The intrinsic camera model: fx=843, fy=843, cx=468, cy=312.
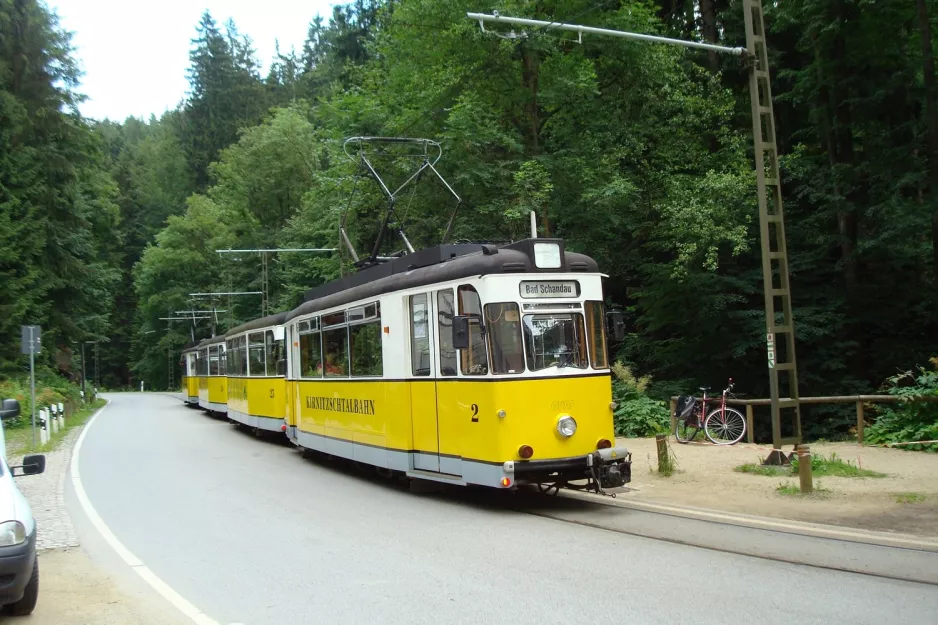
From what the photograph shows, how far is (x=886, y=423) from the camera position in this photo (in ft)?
51.7

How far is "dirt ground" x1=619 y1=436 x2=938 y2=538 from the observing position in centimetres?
936

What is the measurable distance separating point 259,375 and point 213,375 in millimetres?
11694

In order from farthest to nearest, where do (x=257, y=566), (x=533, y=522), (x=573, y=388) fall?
(x=573, y=388)
(x=533, y=522)
(x=257, y=566)

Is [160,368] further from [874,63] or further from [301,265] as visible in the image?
[874,63]

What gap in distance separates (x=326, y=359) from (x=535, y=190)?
32.4 feet

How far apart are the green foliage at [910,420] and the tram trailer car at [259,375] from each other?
1341cm

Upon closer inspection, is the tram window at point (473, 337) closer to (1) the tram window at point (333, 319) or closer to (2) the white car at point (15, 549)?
(1) the tram window at point (333, 319)

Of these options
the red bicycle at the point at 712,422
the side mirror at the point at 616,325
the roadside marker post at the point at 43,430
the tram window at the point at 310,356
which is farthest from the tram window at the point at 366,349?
the roadside marker post at the point at 43,430

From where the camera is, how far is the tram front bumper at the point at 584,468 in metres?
10.1

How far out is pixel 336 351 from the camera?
1512 cm

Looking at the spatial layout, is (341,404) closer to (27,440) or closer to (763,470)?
(763,470)

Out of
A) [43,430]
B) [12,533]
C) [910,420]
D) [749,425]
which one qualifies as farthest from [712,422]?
[43,430]

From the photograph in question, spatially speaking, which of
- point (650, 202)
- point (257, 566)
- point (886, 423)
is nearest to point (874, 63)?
point (650, 202)

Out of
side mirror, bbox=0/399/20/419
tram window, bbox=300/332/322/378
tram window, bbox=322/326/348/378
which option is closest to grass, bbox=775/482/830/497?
tram window, bbox=322/326/348/378
